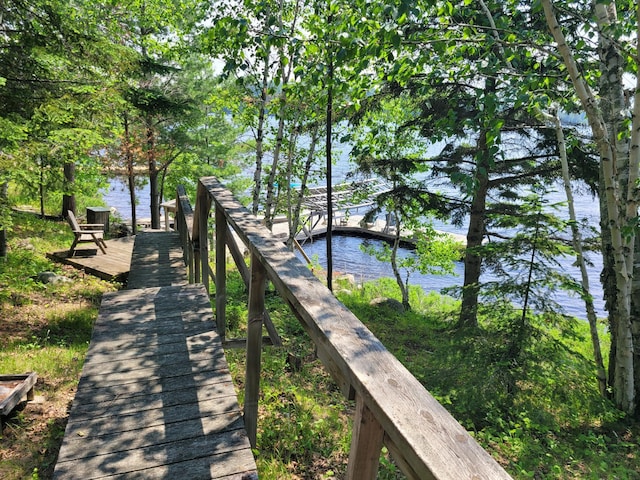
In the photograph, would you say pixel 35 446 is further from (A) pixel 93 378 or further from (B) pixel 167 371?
(B) pixel 167 371

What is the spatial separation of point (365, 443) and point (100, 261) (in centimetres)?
892

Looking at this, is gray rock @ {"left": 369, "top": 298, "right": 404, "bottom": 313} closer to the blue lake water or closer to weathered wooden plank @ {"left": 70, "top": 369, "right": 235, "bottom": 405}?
the blue lake water

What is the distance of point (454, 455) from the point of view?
0.88 m

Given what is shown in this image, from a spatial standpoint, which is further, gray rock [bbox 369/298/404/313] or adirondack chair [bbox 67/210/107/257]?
gray rock [bbox 369/298/404/313]

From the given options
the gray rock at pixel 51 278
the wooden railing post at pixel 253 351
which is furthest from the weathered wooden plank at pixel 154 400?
the gray rock at pixel 51 278

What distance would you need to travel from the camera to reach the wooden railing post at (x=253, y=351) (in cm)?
252

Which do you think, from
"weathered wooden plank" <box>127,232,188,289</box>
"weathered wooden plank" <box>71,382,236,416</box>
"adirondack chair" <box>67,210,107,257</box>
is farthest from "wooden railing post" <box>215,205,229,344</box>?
"adirondack chair" <box>67,210,107,257</box>

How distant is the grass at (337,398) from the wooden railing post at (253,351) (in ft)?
2.32

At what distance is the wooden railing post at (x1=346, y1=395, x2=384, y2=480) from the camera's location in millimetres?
1174

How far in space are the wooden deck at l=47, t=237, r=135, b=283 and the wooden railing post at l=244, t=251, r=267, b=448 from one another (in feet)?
21.0

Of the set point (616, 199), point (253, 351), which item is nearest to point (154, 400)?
point (253, 351)

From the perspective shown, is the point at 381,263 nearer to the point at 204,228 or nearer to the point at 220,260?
the point at 204,228

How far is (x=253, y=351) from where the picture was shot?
260cm

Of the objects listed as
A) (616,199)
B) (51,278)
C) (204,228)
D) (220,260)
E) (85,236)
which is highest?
(616,199)
